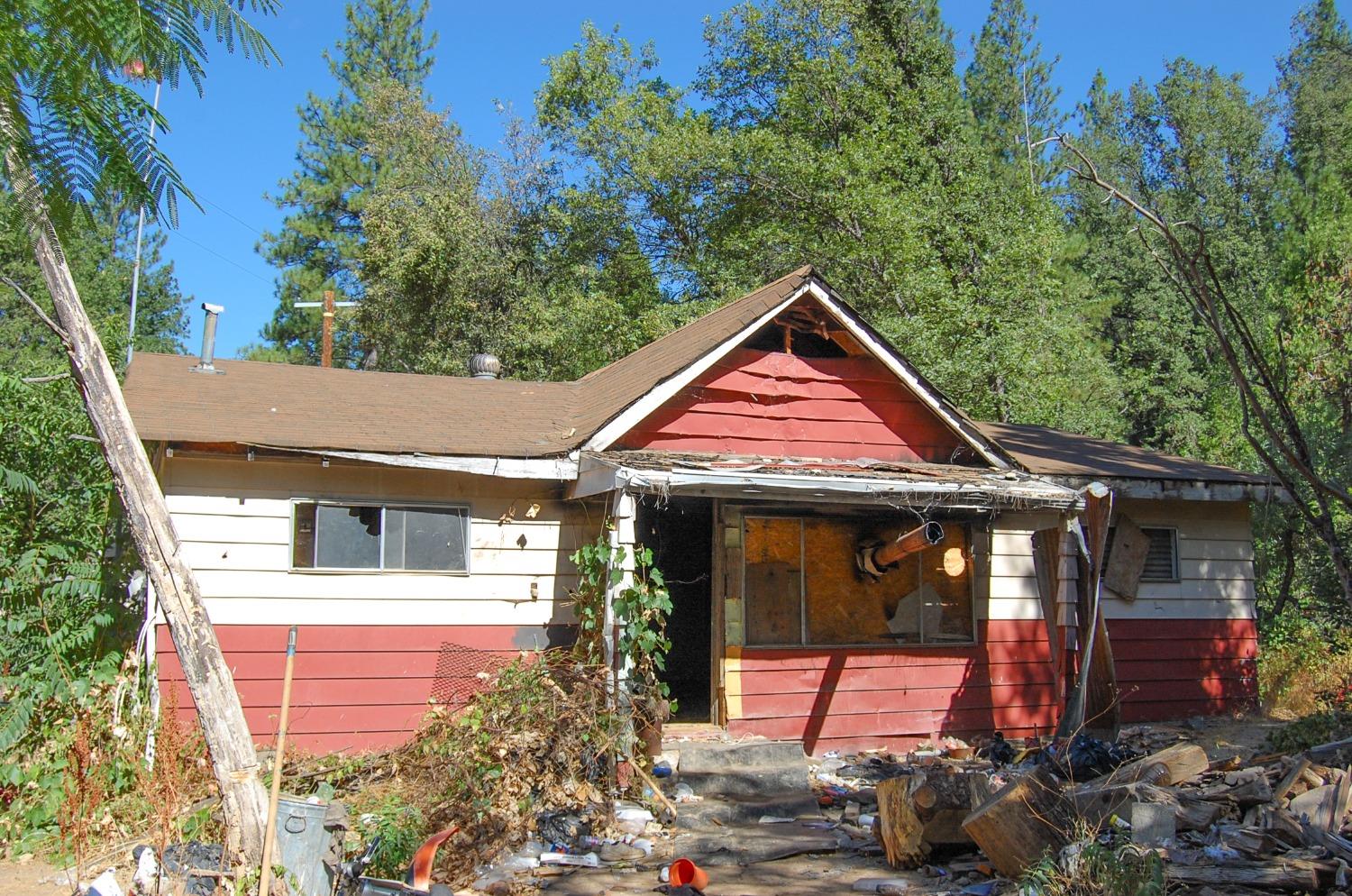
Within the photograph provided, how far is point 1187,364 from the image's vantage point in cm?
2902

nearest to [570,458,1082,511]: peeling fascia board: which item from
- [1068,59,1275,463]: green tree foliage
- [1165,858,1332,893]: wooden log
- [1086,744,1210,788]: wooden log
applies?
[1086,744,1210,788]: wooden log

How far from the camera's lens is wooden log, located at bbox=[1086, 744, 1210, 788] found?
25.1ft

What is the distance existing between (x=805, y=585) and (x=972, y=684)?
2.26m

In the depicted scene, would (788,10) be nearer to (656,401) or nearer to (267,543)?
(656,401)

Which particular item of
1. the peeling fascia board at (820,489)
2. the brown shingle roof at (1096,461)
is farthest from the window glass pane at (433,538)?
the brown shingle roof at (1096,461)

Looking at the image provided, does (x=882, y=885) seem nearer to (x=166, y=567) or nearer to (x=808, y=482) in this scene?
(x=808, y=482)

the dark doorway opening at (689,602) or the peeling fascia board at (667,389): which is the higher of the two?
the peeling fascia board at (667,389)

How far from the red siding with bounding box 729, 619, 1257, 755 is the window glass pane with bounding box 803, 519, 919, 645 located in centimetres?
21

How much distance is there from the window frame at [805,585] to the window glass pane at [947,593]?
37 millimetres

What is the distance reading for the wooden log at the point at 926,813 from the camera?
22.9 feet

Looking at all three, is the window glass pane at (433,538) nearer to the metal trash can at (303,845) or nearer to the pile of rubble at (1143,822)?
the metal trash can at (303,845)

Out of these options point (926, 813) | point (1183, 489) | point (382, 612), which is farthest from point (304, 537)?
point (1183, 489)

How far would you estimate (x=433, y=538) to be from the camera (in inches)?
390

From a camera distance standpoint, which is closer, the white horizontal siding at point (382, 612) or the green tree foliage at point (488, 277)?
the white horizontal siding at point (382, 612)
